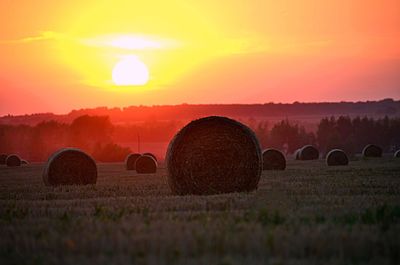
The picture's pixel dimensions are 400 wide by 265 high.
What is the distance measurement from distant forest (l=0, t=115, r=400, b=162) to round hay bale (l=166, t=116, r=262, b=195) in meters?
54.8

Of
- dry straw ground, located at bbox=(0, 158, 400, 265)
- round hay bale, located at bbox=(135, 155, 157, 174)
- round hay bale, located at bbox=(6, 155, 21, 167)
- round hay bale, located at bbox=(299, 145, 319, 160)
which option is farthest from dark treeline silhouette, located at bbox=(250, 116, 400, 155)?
dry straw ground, located at bbox=(0, 158, 400, 265)

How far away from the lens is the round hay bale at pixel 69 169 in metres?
22.0

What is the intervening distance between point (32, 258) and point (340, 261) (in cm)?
362

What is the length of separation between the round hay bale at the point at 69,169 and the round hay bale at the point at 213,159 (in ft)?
20.3

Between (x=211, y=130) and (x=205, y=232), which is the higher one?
(x=211, y=130)

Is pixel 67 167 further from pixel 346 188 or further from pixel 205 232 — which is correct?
pixel 205 232

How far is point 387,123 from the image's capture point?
260 ft

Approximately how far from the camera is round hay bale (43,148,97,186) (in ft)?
72.1

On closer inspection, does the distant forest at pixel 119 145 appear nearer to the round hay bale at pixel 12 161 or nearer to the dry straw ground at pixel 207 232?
the round hay bale at pixel 12 161

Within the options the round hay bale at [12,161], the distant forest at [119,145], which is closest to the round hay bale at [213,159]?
the round hay bale at [12,161]

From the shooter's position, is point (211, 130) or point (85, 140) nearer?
point (211, 130)

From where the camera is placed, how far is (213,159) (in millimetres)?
17047

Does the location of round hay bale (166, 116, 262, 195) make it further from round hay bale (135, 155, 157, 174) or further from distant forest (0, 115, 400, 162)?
distant forest (0, 115, 400, 162)

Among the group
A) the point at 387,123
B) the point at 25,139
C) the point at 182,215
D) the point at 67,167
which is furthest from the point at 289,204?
the point at 25,139
